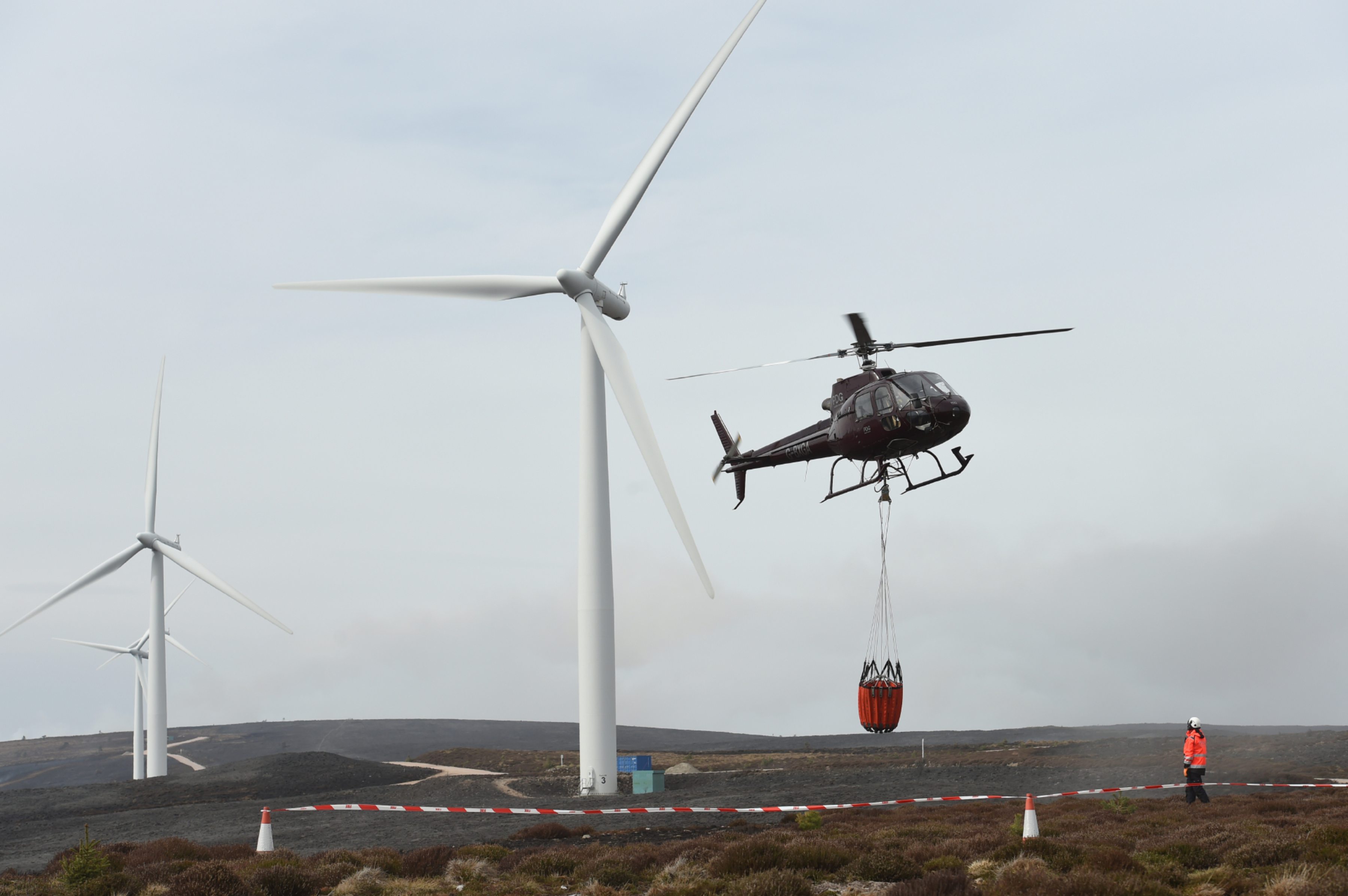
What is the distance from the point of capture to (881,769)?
49719 millimetres

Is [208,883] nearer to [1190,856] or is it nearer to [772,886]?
[772,886]

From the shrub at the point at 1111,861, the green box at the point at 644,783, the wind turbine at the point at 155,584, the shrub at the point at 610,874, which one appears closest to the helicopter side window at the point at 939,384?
the shrub at the point at 1111,861

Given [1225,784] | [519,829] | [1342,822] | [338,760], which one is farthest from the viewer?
[338,760]

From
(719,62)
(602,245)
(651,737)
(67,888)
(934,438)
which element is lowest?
(651,737)

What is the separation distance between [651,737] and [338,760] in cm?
8018

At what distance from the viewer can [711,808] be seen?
31891 mm

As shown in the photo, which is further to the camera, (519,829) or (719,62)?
(719,62)

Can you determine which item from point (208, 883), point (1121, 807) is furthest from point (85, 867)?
point (1121, 807)

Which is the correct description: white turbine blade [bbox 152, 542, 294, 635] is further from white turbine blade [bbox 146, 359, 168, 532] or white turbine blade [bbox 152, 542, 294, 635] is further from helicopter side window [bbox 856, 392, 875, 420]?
helicopter side window [bbox 856, 392, 875, 420]

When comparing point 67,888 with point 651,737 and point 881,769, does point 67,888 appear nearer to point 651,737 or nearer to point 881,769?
point 881,769

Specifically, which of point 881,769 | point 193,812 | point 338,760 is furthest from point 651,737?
point 193,812

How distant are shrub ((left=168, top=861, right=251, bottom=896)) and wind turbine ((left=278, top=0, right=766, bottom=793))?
62.2ft

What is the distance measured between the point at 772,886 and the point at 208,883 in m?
9.54

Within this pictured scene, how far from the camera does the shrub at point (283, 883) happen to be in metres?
18.0
